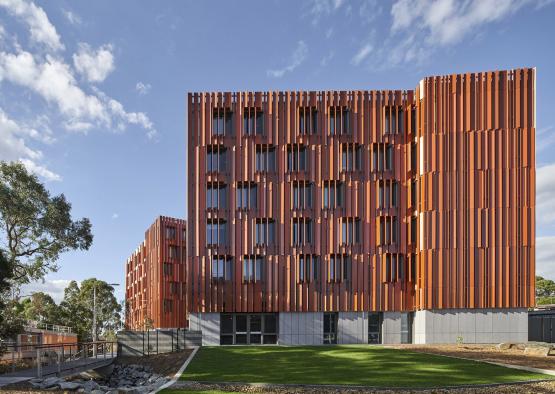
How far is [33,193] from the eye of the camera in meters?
40.8

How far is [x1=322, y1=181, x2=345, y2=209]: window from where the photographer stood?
1631 inches

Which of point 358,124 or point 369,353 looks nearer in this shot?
point 369,353

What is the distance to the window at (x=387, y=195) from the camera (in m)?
41.4

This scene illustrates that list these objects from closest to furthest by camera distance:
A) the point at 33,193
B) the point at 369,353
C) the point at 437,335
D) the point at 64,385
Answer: the point at 64,385
the point at 369,353
the point at 437,335
the point at 33,193

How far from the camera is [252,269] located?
40.9 m

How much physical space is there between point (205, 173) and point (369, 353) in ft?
69.3

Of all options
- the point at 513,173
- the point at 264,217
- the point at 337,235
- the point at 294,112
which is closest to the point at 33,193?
the point at 264,217

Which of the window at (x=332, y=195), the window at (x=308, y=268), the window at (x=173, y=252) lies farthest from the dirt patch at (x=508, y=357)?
the window at (x=173, y=252)

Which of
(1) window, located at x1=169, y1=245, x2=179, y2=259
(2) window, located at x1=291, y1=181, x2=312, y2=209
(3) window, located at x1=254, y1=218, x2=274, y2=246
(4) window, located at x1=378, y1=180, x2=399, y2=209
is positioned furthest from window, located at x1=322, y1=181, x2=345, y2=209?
(1) window, located at x1=169, y1=245, x2=179, y2=259

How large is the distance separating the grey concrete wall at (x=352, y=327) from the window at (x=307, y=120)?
15.2 meters

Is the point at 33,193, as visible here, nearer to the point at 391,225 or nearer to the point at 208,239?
the point at 208,239

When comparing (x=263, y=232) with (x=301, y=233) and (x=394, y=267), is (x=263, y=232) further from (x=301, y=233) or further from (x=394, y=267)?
(x=394, y=267)

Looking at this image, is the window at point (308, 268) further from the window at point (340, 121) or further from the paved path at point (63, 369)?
the paved path at point (63, 369)

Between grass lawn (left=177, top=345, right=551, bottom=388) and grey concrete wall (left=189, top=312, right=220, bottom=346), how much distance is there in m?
13.9
